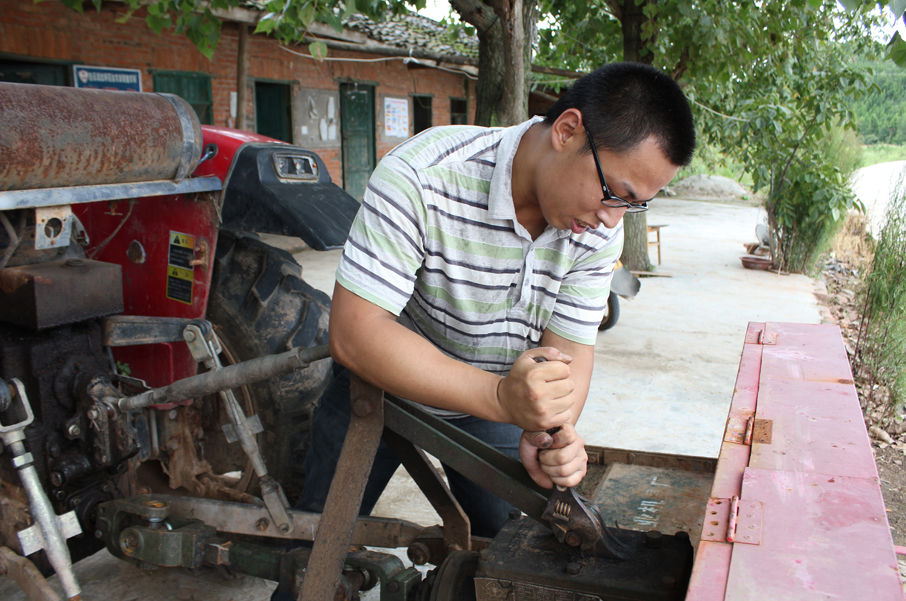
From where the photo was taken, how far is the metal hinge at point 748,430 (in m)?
1.54

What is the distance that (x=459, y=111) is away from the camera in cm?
1438

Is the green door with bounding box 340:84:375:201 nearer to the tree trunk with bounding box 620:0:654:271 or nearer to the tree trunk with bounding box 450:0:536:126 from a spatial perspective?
the tree trunk with bounding box 620:0:654:271

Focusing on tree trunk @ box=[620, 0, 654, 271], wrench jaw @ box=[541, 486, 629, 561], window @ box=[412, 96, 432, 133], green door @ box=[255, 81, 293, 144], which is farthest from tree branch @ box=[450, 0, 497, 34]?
window @ box=[412, 96, 432, 133]

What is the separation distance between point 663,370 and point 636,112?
384 cm

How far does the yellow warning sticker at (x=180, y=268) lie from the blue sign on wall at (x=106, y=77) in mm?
5382

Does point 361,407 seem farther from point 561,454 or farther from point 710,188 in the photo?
point 710,188

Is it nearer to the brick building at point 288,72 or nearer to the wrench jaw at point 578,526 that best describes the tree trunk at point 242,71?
the brick building at point 288,72

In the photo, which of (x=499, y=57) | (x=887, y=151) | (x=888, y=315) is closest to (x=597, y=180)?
(x=499, y=57)

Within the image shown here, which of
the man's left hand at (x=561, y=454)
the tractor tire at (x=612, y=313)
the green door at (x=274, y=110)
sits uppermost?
the green door at (x=274, y=110)

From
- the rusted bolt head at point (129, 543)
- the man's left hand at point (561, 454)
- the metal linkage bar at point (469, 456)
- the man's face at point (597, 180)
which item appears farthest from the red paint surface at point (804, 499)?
the rusted bolt head at point (129, 543)

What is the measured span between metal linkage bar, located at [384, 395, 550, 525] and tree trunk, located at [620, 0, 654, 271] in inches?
222

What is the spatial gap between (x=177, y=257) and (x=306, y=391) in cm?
60

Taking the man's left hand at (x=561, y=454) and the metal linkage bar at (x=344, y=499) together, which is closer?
the man's left hand at (x=561, y=454)

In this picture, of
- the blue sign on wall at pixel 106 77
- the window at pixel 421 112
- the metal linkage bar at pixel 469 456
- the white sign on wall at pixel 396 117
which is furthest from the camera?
the window at pixel 421 112
